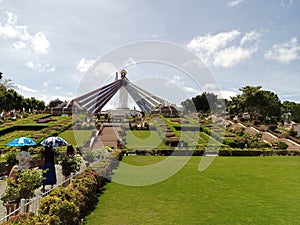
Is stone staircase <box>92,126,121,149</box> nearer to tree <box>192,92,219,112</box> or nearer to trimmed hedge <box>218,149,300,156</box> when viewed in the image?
trimmed hedge <box>218,149,300,156</box>

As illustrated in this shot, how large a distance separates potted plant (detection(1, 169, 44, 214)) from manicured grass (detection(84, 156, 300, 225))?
1.34 metres

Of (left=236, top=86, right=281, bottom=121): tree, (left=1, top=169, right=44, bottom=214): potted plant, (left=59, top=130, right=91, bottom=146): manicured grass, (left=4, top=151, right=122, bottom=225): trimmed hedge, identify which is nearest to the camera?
(left=4, top=151, right=122, bottom=225): trimmed hedge

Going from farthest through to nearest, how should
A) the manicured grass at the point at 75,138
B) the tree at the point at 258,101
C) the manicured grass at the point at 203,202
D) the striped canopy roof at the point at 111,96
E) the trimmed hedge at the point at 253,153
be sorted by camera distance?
the striped canopy roof at the point at 111,96 < the tree at the point at 258,101 < the manicured grass at the point at 75,138 < the trimmed hedge at the point at 253,153 < the manicured grass at the point at 203,202

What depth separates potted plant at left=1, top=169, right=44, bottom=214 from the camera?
532 centimetres

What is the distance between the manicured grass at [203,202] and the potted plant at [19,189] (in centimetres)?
134

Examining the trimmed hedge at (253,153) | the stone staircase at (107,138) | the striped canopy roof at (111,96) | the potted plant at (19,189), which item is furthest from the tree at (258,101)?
the potted plant at (19,189)

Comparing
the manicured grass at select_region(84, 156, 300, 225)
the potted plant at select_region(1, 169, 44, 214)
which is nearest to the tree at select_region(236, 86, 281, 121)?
the manicured grass at select_region(84, 156, 300, 225)

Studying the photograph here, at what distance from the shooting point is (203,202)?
7590mm

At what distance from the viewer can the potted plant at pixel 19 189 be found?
532 cm

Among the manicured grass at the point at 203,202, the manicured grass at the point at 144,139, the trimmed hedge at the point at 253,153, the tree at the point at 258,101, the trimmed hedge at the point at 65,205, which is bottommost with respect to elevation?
the manicured grass at the point at 203,202

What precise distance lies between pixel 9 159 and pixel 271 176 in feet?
35.4

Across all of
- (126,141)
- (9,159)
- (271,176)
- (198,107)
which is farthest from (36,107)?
(271,176)

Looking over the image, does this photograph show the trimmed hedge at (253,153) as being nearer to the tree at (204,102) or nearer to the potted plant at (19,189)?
the potted plant at (19,189)

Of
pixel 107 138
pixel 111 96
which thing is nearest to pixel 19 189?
pixel 107 138
